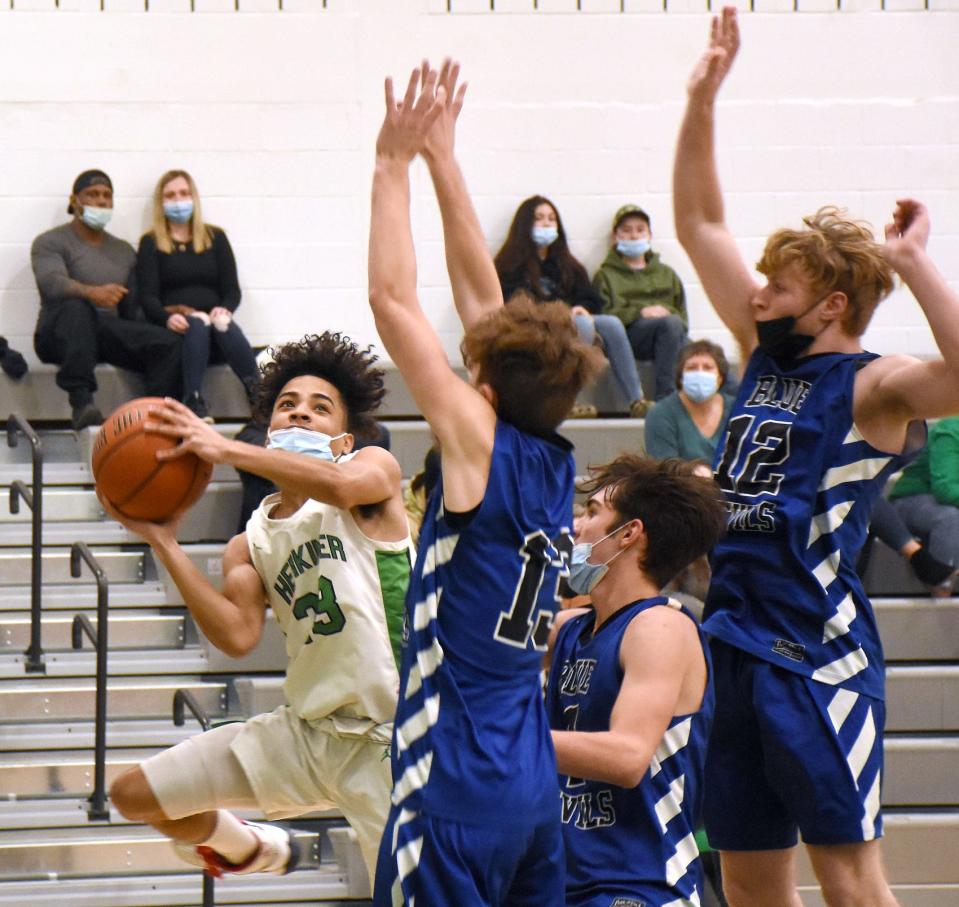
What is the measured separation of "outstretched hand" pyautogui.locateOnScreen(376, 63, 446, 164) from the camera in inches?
121

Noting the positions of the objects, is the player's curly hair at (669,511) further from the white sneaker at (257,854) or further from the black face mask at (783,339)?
the white sneaker at (257,854)

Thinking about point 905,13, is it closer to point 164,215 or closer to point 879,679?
point 164,215

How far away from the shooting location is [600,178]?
9.25 metres

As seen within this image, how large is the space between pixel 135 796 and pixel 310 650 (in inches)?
22.2

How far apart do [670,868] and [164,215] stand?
610 centimetres

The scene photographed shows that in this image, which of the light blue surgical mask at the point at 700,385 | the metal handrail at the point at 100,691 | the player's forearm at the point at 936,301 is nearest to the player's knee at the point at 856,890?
the player's forearm at the point at 936,301

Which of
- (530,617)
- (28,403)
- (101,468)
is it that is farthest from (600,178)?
(530,617)

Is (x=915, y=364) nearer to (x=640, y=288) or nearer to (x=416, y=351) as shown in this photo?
(x=416, y=351)

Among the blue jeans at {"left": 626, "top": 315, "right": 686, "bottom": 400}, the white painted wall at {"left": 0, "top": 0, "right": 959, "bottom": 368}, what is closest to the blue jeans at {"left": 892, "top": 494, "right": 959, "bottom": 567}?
the blue jeans at {"left": 626, "top": 315, "right": 686, "bottom": 400}

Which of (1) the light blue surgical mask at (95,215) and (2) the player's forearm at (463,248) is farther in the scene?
(1) the light blue surgical mask at (95,215)

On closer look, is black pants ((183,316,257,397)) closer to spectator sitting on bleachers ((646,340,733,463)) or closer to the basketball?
spectator sitting on bleachers ((646,340,733,463))

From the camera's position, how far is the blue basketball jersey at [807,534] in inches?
142

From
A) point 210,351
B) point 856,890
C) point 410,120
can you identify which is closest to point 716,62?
point 410,120

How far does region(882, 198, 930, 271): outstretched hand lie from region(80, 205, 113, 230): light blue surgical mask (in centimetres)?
570
